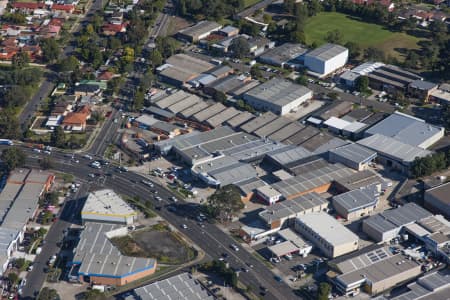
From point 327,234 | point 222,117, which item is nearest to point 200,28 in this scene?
point 222,117

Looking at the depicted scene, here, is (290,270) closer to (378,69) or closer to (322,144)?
(322,144)

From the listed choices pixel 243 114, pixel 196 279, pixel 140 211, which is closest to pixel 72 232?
pixel 140 211

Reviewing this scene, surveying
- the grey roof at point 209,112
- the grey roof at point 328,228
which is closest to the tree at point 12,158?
the grey roof at point 209,112

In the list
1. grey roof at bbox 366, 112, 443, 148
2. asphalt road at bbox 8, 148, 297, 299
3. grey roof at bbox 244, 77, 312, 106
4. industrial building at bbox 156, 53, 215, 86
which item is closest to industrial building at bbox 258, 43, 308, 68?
grey roof at bbox 244, 77, 312, 106

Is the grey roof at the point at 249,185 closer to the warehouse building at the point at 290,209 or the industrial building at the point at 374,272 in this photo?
the warehouse building at the point at 290,209

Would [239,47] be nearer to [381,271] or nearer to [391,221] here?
[391,221]

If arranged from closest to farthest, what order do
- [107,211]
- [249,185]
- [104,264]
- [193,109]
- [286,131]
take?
[104,264] → [107,211] → [249,185] → [286,131] → [193,109]
